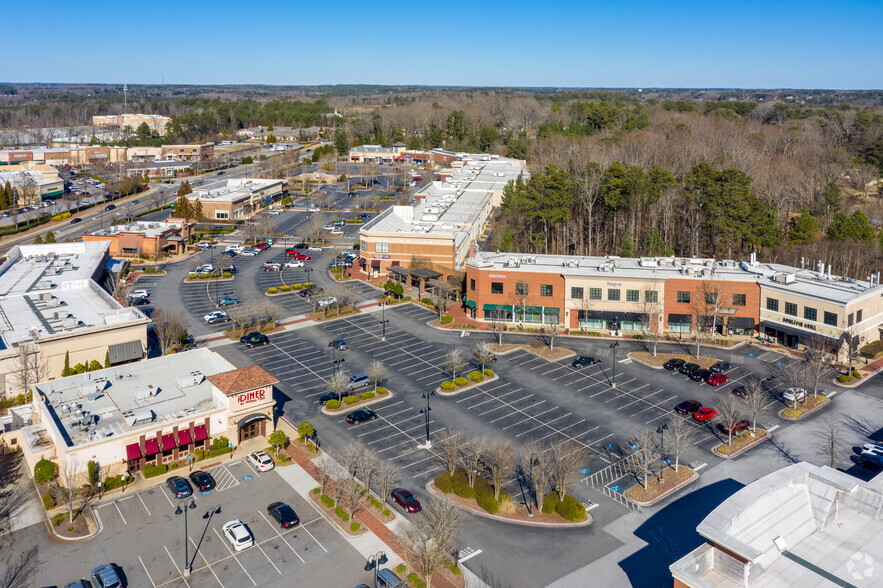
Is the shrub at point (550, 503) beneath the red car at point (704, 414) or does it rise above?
beneath

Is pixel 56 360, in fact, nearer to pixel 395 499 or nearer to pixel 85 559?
pixel 85 559

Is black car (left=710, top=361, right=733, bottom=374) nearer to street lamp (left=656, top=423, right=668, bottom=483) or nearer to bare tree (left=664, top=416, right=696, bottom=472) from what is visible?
bare tree (left=664, top=416, right=696, bottom=472)

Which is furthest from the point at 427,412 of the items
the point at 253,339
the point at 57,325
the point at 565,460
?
the point at 57,325

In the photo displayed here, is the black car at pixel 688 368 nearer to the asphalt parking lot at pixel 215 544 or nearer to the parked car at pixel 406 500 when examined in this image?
the parked car at pixel 406 500

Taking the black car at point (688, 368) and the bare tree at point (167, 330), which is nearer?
the black car at point (688, 368)

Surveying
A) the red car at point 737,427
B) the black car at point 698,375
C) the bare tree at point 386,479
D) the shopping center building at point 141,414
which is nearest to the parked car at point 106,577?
the shopping center building at point 141,414
